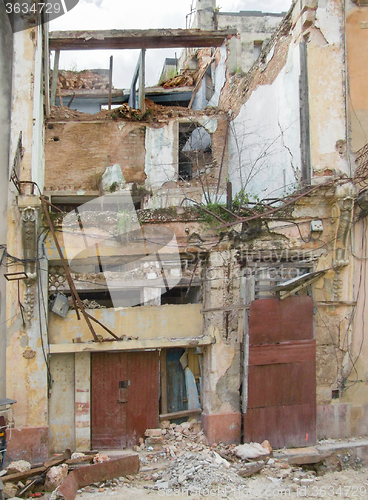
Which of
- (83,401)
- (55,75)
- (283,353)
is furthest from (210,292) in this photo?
(55,75)

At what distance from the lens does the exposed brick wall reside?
1323cm

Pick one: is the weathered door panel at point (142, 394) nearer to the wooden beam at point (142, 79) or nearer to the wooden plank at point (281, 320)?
the wooden plank at point (281, 320)

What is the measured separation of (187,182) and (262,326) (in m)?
6.28

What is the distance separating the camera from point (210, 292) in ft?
26.9

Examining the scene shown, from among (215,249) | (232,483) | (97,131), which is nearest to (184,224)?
(215,249)

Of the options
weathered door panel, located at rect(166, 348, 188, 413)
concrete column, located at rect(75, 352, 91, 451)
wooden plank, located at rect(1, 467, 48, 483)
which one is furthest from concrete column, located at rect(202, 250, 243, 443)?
wooden plank, located at rect(1, 467, 48, 483)

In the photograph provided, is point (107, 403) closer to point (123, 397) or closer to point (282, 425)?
point (123, 397)

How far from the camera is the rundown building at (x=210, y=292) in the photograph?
758cm

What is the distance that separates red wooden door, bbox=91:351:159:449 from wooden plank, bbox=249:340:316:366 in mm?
1825

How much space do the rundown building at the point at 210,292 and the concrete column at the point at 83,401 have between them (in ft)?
0.07

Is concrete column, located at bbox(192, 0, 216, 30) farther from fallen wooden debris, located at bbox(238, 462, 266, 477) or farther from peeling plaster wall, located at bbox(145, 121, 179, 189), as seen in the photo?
fallen wooden debris, located at bbox(238, 462, 266, 477)

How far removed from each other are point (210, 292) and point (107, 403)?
270 cm

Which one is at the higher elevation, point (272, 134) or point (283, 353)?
point (272, 134)

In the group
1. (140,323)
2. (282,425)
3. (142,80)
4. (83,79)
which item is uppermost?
(83,79)
